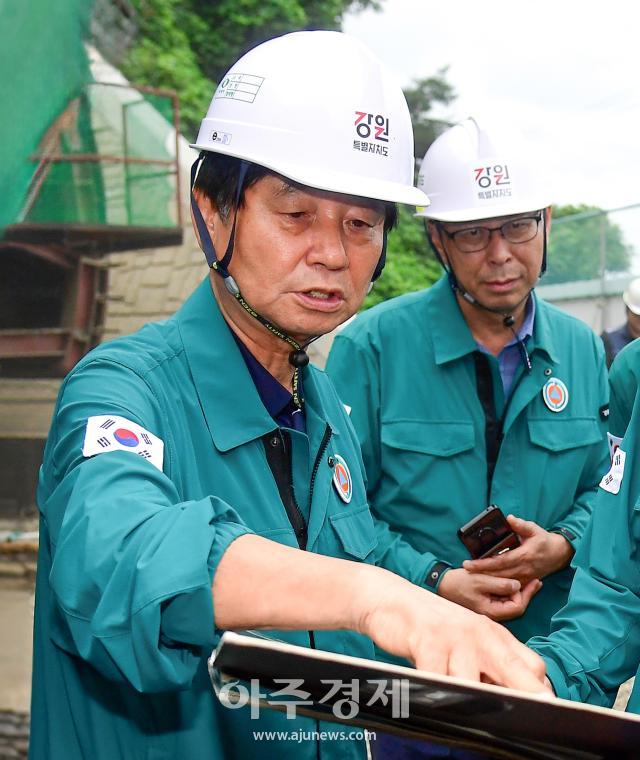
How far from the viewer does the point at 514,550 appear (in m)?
2.62

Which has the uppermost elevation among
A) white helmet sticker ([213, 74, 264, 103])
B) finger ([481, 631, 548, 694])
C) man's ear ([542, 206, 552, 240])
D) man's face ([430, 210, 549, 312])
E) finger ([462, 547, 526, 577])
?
white helmet sticker ([213, 74, 264, 103])

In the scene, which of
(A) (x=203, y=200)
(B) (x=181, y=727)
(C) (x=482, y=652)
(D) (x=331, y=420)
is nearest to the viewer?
(C) (x=482, y=652)

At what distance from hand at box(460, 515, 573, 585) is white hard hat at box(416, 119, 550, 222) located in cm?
99

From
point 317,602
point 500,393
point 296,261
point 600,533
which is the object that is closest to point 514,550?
point 500,393

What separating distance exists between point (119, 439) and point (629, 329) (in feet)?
19.9

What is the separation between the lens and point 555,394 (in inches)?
115

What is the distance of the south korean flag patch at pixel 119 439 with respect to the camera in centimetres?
120

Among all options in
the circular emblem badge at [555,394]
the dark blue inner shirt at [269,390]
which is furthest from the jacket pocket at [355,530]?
the circular emblem badge at [555,394]

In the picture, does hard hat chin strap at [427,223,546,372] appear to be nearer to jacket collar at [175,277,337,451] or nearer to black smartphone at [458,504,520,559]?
black smartphone at [458,504,520,559]

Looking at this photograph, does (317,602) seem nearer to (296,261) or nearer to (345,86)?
(296,261)

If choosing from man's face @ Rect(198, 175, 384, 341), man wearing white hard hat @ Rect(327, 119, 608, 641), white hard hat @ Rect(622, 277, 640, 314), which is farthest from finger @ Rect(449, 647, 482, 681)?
white hard hat @ Rect(622, 277, 640, 314)

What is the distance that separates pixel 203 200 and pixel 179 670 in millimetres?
1053

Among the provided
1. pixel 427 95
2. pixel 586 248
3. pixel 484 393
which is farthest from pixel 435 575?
pixel 427 95

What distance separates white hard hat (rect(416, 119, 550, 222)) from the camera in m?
2.94
